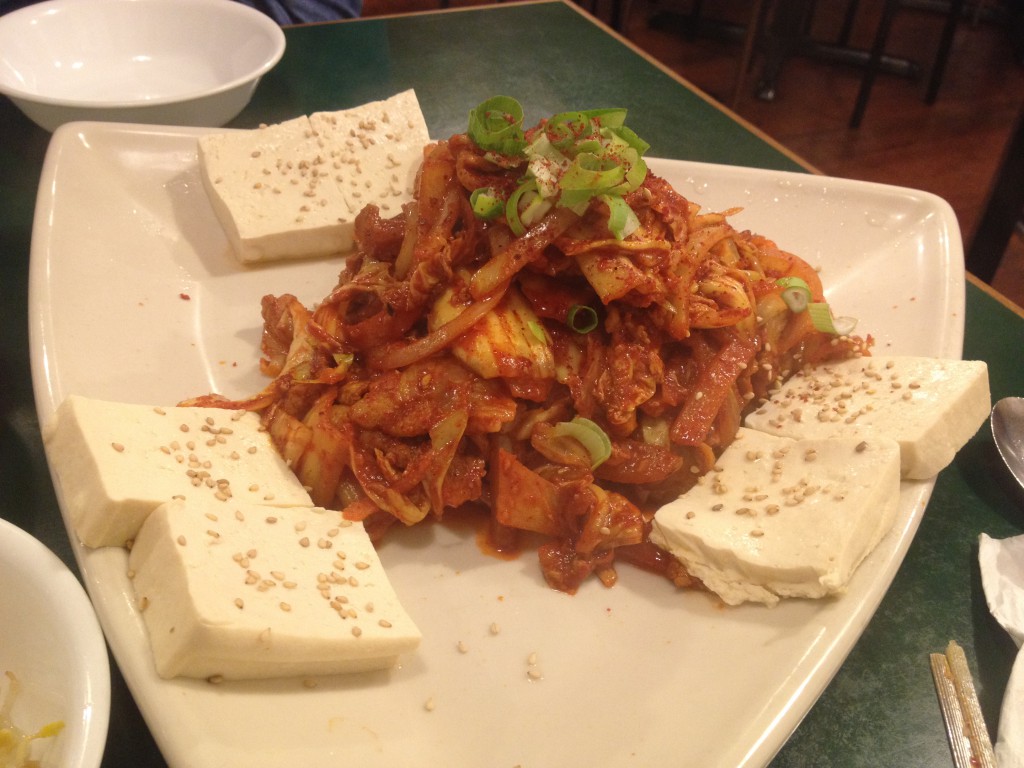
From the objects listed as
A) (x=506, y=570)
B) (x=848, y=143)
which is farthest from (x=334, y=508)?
(x=848, y=143)

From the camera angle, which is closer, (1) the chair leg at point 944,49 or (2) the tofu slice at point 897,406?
(2) the tofu slice at point 897,406

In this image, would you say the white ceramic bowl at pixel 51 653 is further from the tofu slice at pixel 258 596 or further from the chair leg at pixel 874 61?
the chair leg at pixel 874 61

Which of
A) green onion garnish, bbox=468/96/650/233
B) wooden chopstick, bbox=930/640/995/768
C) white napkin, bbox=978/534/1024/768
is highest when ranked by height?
green onion garnish, bbox=468/96/650/233

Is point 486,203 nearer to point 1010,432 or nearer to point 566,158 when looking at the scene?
point 566,158

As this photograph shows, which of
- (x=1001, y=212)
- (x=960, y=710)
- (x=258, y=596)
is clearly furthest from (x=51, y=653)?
(x=1001, y=212)

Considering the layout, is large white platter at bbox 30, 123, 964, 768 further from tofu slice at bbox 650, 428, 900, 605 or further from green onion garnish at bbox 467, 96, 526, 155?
green onion garnish at bbox 467, 96, 526, 155

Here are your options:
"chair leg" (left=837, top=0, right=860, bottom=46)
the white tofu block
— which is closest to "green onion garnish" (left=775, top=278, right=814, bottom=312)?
the white tofu block

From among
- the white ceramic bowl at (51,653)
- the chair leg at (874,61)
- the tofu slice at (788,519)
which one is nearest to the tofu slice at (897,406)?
the tofu slice at (788,519)
